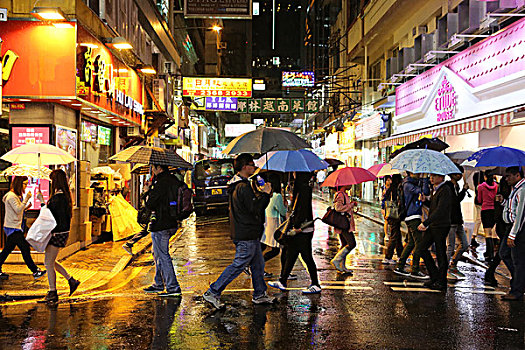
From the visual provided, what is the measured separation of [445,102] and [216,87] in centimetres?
1459

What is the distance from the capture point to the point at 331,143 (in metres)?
46.6

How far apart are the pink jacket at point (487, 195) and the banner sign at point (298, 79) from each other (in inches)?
979

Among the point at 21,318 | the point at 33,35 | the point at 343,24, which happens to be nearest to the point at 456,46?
the point at 33,35

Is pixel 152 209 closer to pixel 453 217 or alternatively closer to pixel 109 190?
pixel 453 217

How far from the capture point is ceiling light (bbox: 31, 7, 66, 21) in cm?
1000

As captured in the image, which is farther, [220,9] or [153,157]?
[220,9]

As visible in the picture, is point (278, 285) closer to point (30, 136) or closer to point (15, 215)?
point (15, 215)

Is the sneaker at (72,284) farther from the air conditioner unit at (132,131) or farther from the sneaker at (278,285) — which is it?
the air conditioner unit at (132,131)

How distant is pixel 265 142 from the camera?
7.81 meters

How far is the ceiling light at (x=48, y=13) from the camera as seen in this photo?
32.8 ft

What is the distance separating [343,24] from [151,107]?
21560 mm

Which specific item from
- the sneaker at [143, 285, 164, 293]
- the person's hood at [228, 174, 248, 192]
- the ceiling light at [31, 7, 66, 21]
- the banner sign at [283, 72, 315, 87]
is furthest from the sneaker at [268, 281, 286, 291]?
the banner sign at [283, 72, 315, 87]

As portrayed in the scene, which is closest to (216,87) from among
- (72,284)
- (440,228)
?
(440,228)

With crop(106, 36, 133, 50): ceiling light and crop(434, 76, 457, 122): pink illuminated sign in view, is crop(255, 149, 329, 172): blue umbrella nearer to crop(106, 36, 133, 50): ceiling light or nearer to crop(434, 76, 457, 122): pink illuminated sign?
crop(106, 36, 133, 50): ceiling light
